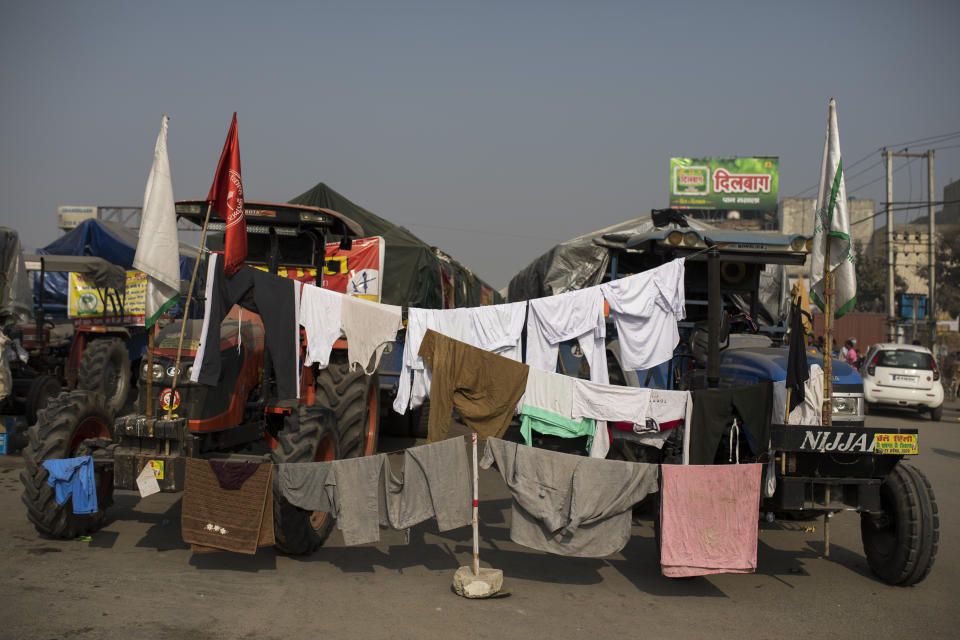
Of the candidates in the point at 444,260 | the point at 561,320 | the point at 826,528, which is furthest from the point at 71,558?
the point at 444,260

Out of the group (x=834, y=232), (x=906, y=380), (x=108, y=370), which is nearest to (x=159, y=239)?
(x=834, y=232)

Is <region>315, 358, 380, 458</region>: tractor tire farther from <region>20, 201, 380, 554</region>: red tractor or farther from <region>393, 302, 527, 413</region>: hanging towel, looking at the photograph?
<region>393, 302, 527, 413</region>: hanging towel

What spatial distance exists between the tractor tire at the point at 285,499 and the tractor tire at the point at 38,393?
22.8ft

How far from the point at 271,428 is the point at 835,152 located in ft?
21.4

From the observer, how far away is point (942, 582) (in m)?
6.28

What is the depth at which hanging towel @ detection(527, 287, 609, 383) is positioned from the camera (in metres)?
7.71

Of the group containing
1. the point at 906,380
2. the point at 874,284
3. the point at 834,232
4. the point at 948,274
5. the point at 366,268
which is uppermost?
the point at 948,274

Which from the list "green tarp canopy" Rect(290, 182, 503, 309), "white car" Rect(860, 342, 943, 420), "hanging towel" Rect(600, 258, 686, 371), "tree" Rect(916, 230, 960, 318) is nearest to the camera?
"hanging towel" Rect(600, 258, 686, 371)

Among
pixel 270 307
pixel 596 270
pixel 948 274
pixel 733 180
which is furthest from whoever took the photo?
pixel 733 180

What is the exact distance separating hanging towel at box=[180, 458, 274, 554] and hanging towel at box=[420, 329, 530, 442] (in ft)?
5.05

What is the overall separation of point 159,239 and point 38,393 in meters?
6.90

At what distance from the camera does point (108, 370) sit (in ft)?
42.9

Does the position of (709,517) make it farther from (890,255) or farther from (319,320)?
(890,255)

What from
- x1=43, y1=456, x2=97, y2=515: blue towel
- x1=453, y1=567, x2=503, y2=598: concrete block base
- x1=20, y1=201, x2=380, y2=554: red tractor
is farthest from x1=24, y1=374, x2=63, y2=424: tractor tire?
x1=453, y1=567, x2=503, y2=598: concrete block base
